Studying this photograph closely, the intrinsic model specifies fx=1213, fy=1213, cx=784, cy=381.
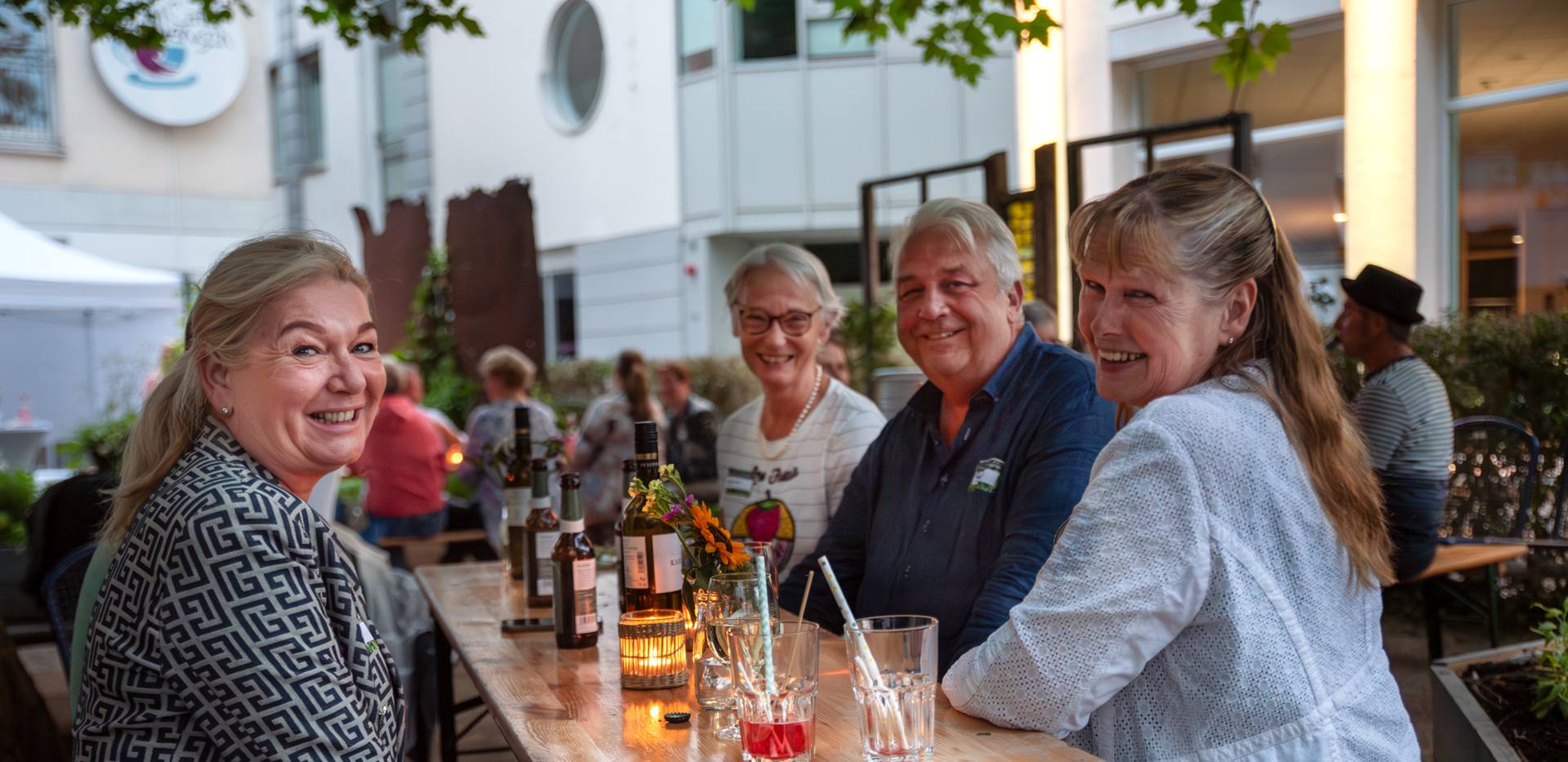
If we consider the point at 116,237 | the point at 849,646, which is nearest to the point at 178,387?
the point at 849,646

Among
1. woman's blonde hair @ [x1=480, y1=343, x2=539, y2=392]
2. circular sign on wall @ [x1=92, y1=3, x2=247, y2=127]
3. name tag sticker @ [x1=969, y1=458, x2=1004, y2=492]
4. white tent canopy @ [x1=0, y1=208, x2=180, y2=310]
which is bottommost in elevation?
name tag sticker @ [x1=969, y1=458, x2=1004, y2=492]

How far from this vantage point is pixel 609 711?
188cm

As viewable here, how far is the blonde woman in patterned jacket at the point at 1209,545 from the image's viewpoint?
1.49m

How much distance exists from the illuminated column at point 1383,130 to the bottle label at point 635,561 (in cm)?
589

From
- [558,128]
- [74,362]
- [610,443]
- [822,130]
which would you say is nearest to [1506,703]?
[610,443]

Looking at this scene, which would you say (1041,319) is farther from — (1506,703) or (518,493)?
(518,493)

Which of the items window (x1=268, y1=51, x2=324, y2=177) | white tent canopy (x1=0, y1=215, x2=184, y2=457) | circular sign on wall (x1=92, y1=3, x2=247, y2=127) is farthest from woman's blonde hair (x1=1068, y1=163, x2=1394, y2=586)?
window (x1=268, y1=51, x2=324, y2=177)

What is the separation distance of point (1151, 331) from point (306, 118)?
19031 mm

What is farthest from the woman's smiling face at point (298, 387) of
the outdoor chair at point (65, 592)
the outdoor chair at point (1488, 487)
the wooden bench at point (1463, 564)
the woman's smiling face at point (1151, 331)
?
the outdoor chair at point (1488, 487)

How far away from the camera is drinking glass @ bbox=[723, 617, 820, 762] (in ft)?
4.93

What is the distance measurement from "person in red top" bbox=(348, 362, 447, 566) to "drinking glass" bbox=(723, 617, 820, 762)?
4862 millimetres

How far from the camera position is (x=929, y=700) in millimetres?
1503

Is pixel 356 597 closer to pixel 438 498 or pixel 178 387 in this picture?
pixel 178 387

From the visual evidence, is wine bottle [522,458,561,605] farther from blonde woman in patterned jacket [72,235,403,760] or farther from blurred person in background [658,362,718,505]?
blurred person in background [658,362,718,505]
